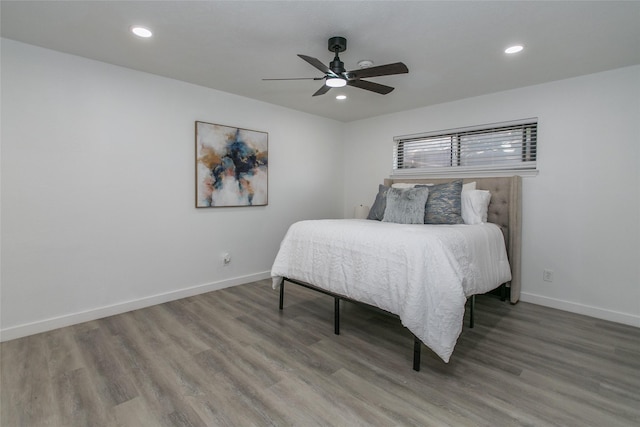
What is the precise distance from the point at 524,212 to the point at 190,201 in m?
3.70

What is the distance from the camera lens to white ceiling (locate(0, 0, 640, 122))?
201 cm

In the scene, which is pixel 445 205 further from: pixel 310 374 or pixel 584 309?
pixel 310 374

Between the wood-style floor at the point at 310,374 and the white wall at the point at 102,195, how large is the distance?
359 mm

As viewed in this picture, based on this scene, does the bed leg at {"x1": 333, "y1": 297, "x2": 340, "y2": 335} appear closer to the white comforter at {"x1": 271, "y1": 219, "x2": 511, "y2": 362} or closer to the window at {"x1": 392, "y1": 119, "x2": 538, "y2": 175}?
the white comforter at {"x1": 271, "y1": 219, "x2": 511, "y2": 362}

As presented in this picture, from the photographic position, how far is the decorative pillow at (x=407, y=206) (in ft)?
10.7

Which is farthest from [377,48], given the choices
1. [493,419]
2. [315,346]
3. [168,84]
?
[493,419]

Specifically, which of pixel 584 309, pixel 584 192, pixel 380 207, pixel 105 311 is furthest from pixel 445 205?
pixel 105 311

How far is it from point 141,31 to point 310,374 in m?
2.71

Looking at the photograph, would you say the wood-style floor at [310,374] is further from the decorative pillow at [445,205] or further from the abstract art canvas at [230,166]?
the abstract art canvas at [230,166]

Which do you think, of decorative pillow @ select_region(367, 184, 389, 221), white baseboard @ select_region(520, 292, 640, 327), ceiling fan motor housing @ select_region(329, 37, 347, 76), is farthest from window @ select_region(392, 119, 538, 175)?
ceiling fan motor housing @ select_region(329, 37, 347, 76)

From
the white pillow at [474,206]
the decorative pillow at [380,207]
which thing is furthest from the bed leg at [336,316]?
the white pillow at [474,206]

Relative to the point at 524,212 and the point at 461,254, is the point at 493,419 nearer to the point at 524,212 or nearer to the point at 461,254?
the point at 461,254

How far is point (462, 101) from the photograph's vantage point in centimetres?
391

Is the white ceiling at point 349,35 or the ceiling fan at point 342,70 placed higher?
the white ceiling at point 349,35
